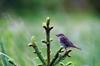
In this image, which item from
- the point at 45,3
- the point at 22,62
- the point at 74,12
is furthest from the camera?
the point at 45,3

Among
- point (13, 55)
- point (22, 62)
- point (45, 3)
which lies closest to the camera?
point (22, 62)

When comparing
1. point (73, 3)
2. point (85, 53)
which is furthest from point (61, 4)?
point (85, 53)

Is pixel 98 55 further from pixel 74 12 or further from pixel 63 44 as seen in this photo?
pixel 74 12

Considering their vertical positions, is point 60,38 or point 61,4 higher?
point 60,38

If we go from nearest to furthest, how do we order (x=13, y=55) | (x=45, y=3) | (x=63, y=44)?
(x=63, y=44), (x=13, y=55), (x=45, y=3)

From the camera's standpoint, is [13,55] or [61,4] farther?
[61,4]

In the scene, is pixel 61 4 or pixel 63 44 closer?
pixel 63 44

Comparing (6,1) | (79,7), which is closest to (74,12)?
(79,7)

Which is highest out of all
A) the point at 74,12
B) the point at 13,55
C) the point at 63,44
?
the point at 63,44

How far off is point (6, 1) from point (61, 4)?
1504 mm

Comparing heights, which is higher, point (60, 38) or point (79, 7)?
point (60, 38)

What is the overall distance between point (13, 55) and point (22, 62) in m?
0.31

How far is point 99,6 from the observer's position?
1359 cm

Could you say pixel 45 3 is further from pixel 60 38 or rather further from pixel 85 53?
pixel 60 38
